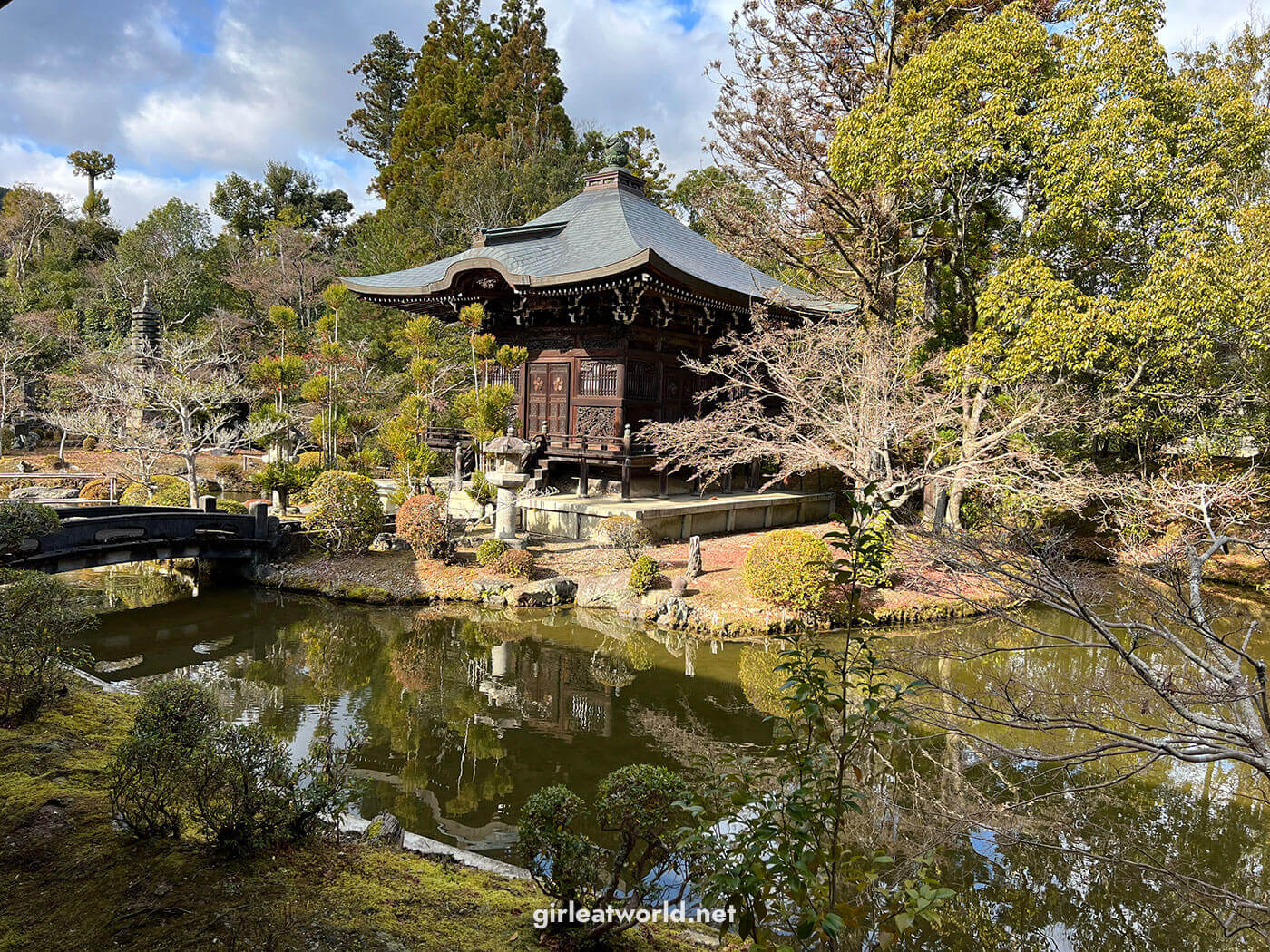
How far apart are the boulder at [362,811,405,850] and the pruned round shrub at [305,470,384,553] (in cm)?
813

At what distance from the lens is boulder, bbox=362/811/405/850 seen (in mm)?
3693

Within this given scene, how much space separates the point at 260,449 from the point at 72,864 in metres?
21.5

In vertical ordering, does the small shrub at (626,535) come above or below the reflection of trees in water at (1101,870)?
above

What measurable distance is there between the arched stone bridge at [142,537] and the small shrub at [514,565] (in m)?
3.91

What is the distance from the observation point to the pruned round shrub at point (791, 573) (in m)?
9.22

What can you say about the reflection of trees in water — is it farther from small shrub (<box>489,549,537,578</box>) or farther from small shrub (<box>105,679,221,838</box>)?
small shrub (<box>489,549,537,578</box>)

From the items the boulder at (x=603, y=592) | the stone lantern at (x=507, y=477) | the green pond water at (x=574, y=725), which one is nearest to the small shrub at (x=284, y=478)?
the green pond water at (x=574, y=725)

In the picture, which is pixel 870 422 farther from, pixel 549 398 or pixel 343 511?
pixel 343 511

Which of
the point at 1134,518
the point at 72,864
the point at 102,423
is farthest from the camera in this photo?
the point at 102,423

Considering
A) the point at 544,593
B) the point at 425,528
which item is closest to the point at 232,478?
the point at 425,528

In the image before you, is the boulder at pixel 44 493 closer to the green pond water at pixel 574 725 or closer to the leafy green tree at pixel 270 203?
the green pond water at pixel 574 725

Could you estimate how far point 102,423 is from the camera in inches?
554

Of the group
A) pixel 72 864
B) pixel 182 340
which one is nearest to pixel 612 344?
pixel 72 864

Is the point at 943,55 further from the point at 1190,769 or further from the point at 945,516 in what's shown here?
the point at 1190,769
